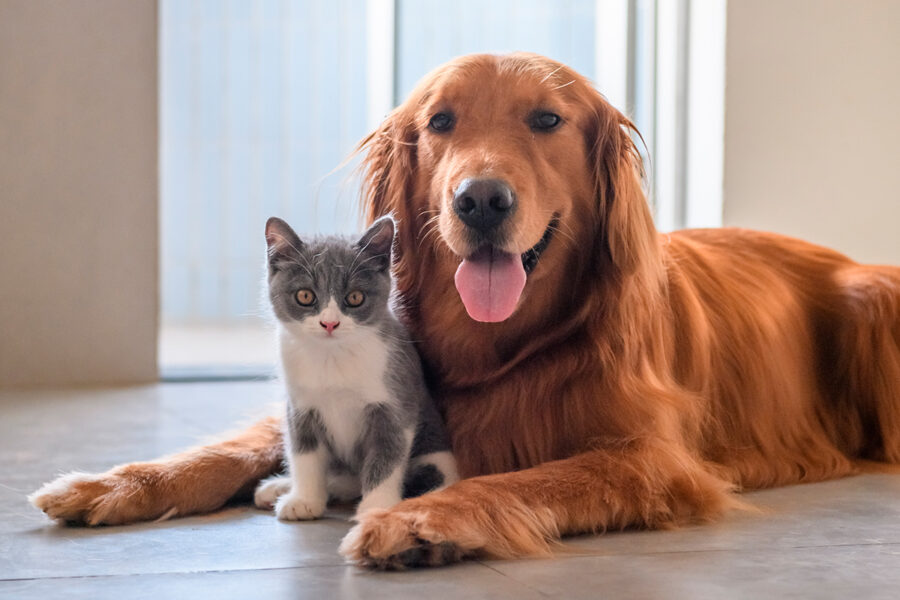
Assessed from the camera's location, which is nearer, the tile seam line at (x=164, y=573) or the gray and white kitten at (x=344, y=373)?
the tile seam line at (x=164, y=573)

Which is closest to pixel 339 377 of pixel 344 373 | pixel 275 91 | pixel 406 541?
pixel 344 373

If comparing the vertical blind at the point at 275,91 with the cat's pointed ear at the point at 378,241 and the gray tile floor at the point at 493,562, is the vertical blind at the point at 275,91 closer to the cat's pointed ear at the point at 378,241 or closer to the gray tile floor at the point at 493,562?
the cat's pointed ear at the point at 378,241

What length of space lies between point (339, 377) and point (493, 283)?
356 mm

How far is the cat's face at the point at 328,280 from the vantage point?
75.0 inches

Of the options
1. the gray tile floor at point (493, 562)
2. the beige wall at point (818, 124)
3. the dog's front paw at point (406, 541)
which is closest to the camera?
the gray tile floor at point (493, 562)

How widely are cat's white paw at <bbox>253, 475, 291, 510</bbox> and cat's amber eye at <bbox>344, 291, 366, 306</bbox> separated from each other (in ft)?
1.46

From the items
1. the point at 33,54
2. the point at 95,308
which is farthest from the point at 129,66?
the point at 95,308

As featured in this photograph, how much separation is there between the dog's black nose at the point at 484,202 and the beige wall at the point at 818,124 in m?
3.39

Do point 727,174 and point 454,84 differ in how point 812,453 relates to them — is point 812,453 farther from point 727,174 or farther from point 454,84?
point 727,174

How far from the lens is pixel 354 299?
192 cm

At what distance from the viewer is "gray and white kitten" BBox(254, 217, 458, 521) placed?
75.2 inches

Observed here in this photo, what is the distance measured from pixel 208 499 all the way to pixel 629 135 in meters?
1.17

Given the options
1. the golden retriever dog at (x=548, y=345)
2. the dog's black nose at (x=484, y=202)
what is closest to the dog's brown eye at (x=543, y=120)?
the golden retriever dog at (x=548, y=345)

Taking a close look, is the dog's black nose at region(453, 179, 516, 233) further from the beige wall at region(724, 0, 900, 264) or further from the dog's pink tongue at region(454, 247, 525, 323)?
the beige wall at region(724, 0, 900, 264)
